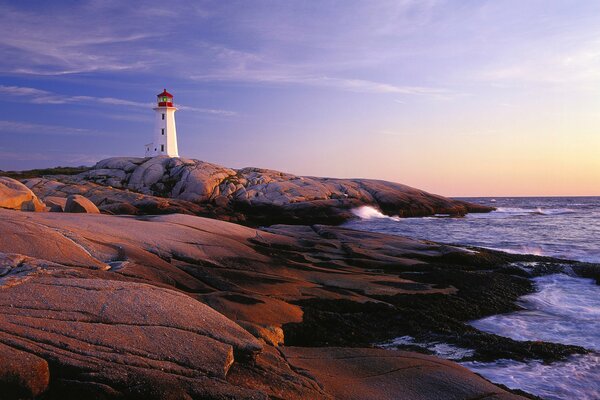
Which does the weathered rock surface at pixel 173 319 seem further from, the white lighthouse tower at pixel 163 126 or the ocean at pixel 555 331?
the white lighthouse tower at pixel 163 126

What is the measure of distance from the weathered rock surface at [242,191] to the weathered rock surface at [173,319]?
78.2 feet

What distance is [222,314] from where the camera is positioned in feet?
26.9

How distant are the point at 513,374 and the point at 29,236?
9.78m

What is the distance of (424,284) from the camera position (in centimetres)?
1452

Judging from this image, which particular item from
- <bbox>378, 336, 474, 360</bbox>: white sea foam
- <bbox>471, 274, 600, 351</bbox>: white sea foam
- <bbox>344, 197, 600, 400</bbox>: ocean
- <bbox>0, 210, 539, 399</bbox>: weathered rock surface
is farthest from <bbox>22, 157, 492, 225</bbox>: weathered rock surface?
<bbox>378, 336, 474, 360</bbox>: white sea foam

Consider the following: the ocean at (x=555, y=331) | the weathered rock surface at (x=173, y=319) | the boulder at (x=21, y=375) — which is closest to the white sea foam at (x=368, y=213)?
the ocean at (x=555, y=331)

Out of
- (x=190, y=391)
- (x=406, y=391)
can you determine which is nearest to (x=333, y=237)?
(x=406, y=391)

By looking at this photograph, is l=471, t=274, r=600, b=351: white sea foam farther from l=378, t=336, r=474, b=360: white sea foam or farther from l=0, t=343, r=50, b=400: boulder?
l=0, t=343, r=50, b=400: boulder

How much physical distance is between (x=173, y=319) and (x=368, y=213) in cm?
4245

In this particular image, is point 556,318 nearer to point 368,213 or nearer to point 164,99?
point 368,213

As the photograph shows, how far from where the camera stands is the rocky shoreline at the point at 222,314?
559cm

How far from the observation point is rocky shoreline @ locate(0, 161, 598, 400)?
18.3ft

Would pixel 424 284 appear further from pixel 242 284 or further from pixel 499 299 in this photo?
pixel 242 284

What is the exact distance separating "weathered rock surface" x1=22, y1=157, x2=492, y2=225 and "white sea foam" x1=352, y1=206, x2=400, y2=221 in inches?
26.4
